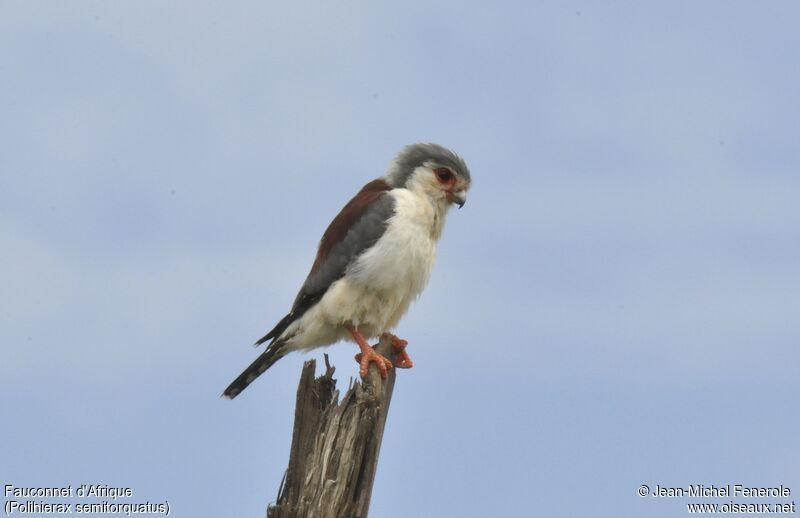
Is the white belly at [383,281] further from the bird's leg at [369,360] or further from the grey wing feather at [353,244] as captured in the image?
the bird's leg at [369,360]

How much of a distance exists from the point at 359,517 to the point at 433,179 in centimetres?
314

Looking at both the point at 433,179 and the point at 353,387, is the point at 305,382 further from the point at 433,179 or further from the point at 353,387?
the point at 433,179

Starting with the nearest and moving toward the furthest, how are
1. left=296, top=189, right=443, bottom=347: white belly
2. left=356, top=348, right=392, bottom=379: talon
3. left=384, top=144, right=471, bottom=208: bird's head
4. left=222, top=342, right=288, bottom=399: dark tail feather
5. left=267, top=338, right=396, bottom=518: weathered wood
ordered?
left=267, top=338, right=396, bottom=518: weathered wood → left=356, top=348, right=392, bottom=379: talon → left=296, top=189, right=443, bottom=347: white belly → left=222, top=342, right=288, bottom=399: dark tail feather → left=384, top=144, right=471, bottom=208: bird's head

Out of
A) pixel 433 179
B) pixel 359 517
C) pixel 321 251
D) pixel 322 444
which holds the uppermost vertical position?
pixel 433 179

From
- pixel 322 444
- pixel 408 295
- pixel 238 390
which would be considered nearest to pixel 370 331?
pixel 408 295

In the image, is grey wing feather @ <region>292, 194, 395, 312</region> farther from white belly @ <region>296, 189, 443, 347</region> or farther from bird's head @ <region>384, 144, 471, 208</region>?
bird's head @ <region>384, 144, 471, 208</region>

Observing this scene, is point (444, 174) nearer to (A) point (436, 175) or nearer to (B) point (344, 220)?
(A) point (436, 175)

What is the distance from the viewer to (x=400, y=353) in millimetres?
8156

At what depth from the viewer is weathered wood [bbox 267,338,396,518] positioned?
21.5 feet

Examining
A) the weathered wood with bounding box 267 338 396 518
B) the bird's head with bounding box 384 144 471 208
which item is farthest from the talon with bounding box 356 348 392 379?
the bird's head with bounding box 384 144 471 208

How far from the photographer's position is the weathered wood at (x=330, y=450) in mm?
6551

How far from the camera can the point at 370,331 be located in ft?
27.8

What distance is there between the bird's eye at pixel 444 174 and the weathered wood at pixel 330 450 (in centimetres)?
218

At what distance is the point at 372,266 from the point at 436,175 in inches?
42.3
